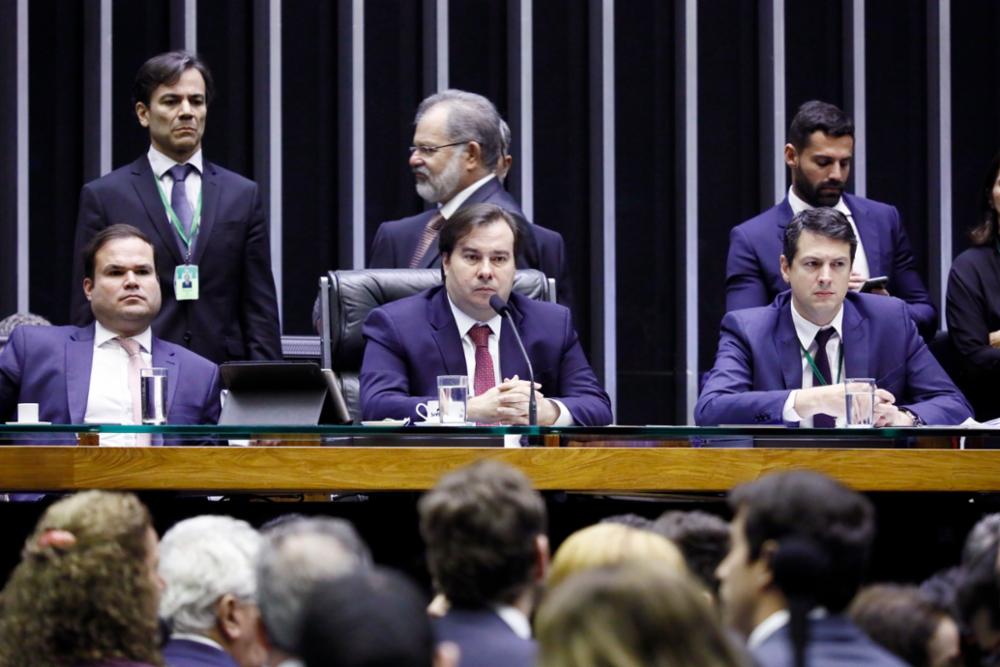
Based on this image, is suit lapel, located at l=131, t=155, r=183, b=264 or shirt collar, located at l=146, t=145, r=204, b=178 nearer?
suit lapel, located at l=131, t=155, r=183, b=264

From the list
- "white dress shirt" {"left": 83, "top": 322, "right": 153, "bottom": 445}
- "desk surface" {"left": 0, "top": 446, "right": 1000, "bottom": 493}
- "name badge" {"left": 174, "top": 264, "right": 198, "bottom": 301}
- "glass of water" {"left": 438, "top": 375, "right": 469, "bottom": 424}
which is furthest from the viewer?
"name badge" {"left": 174, "top": 264, "right": 198, "bottom": 301}

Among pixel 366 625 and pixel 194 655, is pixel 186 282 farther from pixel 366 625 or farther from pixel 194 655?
pixel 366 625

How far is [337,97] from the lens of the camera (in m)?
7.21

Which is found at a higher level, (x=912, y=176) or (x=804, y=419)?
(x=912, y=176)

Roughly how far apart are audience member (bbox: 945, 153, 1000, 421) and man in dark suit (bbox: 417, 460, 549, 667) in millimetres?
3292

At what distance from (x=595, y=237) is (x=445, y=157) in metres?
1.87

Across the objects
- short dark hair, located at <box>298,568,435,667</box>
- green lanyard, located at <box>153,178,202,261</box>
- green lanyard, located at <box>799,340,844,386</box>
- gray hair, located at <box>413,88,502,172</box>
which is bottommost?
short dark hair, located at <box>298,568,435,667</box>

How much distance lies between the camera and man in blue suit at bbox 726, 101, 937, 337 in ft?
17.9

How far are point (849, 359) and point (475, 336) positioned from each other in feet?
3.17

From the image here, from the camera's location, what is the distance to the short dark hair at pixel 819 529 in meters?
2.24

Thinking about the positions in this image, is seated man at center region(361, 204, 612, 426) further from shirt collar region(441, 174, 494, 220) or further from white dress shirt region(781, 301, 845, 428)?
shirt collar region(441, 174, 494, 220)

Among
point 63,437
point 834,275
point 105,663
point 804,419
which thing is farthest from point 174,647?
point 834,275

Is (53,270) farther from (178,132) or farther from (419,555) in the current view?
(419,555)

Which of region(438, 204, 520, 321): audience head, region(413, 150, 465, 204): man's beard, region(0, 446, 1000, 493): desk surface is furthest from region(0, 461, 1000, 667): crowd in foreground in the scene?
region(413, 150, 465, 204): man's beard
